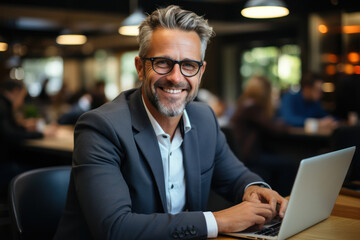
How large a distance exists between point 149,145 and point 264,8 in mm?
3176

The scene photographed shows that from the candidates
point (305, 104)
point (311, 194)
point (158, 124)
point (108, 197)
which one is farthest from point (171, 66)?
point (305, 104)

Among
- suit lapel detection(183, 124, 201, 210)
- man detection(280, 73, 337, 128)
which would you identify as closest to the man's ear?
suit lapel detection(183, 124, 201, 210)

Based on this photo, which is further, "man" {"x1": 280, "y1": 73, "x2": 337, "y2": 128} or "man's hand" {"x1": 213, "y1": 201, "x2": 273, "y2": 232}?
"man" {"x1": 280, "y1": 73, "x2": 337, "y2": 128}

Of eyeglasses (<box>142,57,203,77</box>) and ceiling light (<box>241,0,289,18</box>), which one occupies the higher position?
ceiling light (<box>241,0,289,18</box>)

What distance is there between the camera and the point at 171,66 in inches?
63.4

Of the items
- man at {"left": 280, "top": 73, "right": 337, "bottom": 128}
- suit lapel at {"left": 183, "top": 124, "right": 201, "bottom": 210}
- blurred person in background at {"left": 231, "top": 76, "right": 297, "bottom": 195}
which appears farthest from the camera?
man at {"left": 280, "top": 73, "right": 337, "bottom": 128}

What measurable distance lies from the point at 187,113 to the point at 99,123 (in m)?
0.49

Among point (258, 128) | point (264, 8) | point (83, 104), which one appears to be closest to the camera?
point (264, 8)

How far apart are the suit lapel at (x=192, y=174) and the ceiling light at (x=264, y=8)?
2.84 metres

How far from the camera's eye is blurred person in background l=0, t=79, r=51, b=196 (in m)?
4.22

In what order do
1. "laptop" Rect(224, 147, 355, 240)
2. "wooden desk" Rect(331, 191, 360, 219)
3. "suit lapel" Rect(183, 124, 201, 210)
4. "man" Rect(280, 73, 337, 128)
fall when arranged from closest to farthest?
"laptop" Rect(224, 147, 355, 240)
"wooden desk" Rect(331, 191, 360, 219)
"suit lapel" Rect(183, 124, 201, 210)
"man" Rect(280, 73, 337, 128)

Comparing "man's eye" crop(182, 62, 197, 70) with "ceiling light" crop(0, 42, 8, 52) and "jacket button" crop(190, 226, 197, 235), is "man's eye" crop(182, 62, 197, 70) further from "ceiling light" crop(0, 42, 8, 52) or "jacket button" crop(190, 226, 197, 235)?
"ceiling light" crop(0, 42, 8, 52)

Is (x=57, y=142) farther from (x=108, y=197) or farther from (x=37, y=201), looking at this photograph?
(x=108, y=197)

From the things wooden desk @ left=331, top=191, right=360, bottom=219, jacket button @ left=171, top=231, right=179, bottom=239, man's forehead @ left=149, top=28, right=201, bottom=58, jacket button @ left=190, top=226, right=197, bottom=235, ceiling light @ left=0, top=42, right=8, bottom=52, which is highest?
ceiling light @ left=0, top=42, right=8, bottom=52
